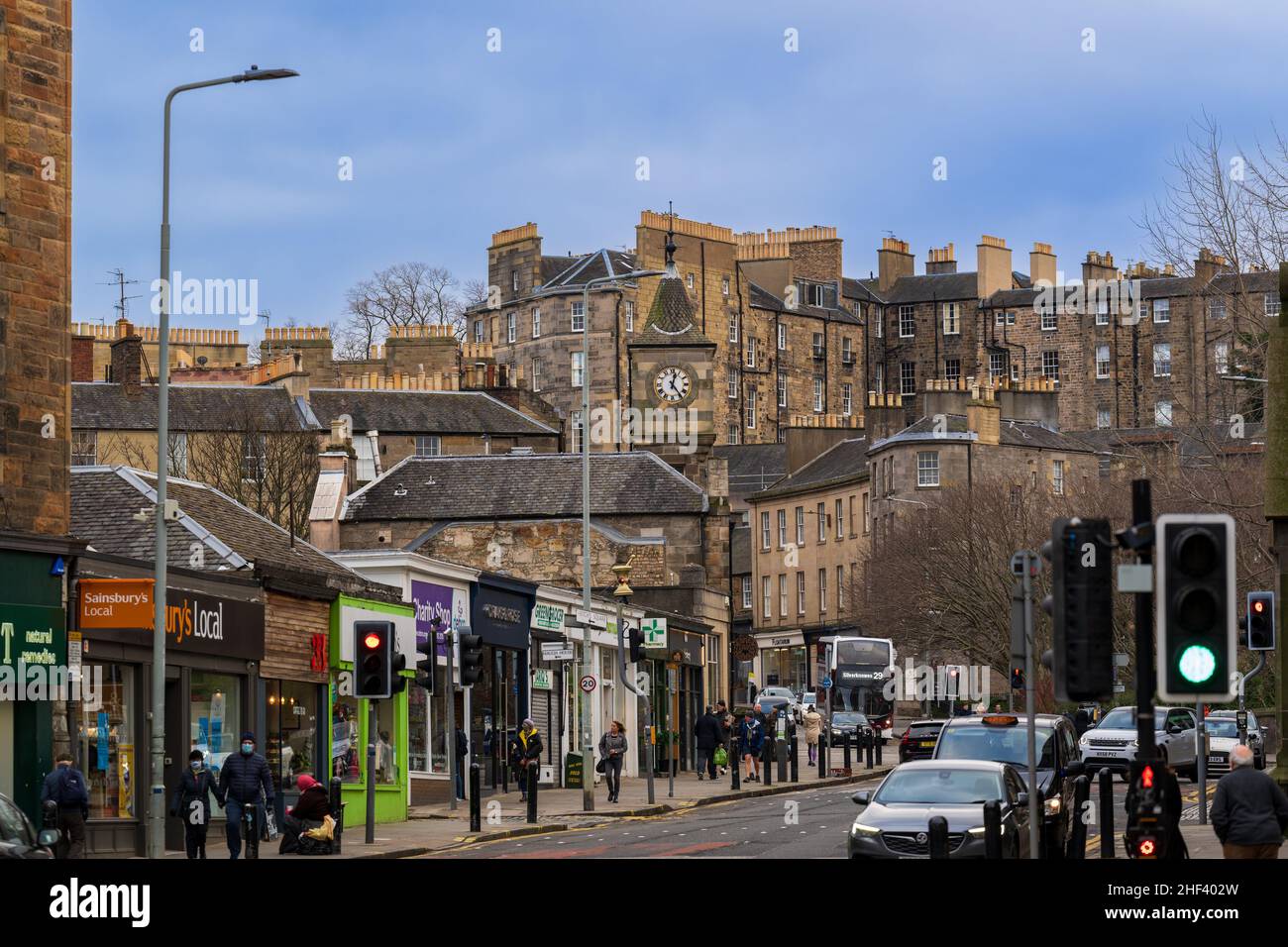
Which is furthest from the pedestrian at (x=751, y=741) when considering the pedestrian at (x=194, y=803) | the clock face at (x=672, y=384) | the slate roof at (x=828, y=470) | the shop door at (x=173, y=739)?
the slate roof at (x=828, y=470)

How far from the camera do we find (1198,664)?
12.3m

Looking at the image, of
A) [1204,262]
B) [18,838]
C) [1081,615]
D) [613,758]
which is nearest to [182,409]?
[613,758]

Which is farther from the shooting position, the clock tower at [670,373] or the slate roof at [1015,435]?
the slate roof at [1015,435]

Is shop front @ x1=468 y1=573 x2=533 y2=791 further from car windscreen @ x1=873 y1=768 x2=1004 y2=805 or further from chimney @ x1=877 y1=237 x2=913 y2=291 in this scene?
chimney @ x1=877 y1=237 x2=913 y2=291

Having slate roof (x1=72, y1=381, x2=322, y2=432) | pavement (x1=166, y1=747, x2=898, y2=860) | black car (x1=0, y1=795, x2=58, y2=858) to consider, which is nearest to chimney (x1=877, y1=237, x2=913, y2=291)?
slate roof (x1=72, y1=381, x2=322, y2=432)

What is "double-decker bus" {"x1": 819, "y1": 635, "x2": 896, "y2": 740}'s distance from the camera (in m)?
77.1

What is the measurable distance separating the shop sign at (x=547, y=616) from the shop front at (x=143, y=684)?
16.4m

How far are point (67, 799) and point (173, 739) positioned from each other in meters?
6.08

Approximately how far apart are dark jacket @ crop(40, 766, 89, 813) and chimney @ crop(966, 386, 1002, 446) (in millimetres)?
70274

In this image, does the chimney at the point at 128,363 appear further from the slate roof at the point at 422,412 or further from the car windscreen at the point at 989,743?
the car windscreen at the point at 989,743

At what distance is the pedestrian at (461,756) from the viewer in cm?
4309

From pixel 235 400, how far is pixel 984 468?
32.5m

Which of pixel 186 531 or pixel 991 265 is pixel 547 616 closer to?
pixel 186 531

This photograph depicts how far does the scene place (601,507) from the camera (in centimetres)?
6988
